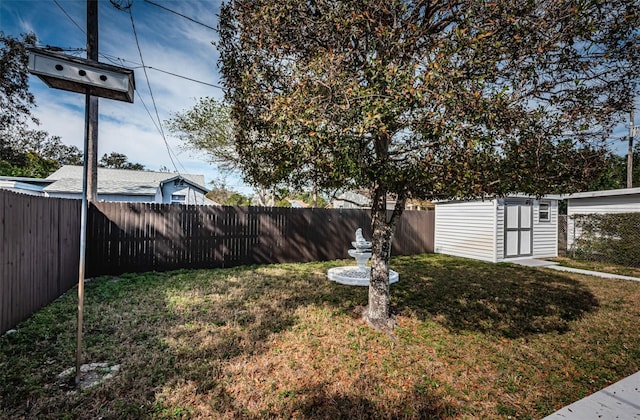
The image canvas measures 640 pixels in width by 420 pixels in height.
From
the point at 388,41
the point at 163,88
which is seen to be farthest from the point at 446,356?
the point at 163,88

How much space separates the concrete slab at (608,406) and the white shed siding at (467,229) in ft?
25.1

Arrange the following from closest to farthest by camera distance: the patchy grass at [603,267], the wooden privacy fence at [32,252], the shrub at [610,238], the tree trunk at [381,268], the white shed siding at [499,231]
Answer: the wooden privacy fence at [32,252], the tree trunk at [381,268], the patchy grass at [603,267], the shrub at [610,238], the white shed siding at [499,231]

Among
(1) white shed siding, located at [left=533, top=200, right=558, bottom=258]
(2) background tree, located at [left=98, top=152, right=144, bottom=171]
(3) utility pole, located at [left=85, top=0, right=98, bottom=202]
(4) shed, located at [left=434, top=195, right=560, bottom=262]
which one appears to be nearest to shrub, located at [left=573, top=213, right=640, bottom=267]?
(1) white shed siding, located at [left=533, top=200, right=558, bottom=258]

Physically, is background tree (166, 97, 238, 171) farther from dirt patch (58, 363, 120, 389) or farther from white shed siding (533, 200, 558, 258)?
white shed siding (533, 200, 558, 258)

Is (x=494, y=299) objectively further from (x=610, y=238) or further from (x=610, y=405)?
(x=610, y=238)

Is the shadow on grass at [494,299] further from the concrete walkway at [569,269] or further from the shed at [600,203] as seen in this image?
the shed at [600,203]

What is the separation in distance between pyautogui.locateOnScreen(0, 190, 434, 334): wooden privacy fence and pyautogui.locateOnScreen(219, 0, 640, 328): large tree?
10.6 ft

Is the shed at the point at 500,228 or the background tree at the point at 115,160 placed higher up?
the background tree at the point at 115,160

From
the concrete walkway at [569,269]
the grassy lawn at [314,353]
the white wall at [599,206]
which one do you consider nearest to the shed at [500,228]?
the concrete walkway at [569,269]

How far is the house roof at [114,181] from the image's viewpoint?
13742 mm

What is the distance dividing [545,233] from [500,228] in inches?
105

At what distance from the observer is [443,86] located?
252 cm

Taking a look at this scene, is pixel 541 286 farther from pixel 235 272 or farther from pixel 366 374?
pixel 235 272

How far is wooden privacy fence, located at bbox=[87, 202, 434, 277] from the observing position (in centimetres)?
652
